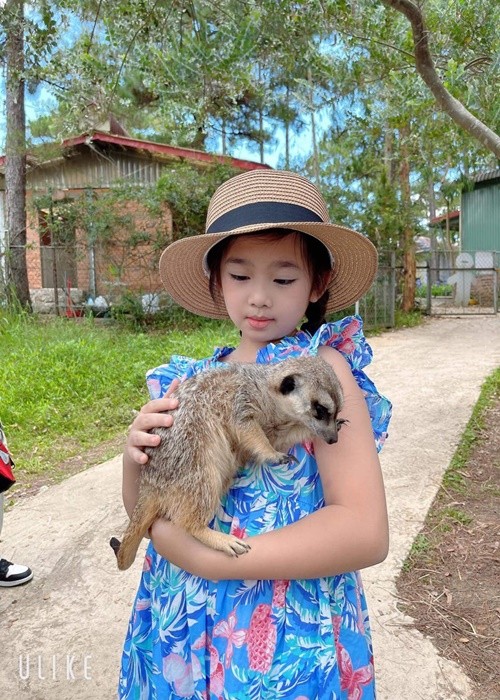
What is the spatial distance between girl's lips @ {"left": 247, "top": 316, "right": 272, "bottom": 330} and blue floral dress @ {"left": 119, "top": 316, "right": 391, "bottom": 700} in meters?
0.07

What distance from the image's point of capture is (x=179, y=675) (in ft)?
4.33

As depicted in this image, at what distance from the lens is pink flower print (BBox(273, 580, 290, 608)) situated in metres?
1.23

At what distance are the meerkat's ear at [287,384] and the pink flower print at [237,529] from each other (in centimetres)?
35

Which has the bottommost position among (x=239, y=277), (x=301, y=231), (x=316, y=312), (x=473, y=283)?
(x=316, y=312)

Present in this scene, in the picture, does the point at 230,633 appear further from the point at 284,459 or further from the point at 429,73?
the point at 429,73

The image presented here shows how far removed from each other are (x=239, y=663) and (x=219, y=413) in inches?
22.6

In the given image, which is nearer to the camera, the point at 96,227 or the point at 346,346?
the point at 346,346

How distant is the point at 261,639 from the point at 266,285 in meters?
0.86

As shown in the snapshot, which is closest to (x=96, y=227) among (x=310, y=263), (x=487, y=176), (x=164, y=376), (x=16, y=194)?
(x=16, y=194)

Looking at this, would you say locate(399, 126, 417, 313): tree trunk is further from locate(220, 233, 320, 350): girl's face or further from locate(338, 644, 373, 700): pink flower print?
locate(338, 644, 373, 700): pink flower print

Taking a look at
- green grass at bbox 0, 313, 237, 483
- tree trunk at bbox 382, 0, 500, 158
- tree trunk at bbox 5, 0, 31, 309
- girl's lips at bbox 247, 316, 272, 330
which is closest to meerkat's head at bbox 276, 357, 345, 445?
girl's lips at bbox 247, 316, 272, 330

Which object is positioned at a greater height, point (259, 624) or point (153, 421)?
point (153, 421)

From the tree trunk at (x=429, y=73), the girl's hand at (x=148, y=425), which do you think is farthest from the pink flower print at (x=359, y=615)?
the tree trunk at (x=429, y=73)

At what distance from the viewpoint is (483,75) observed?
523cm
